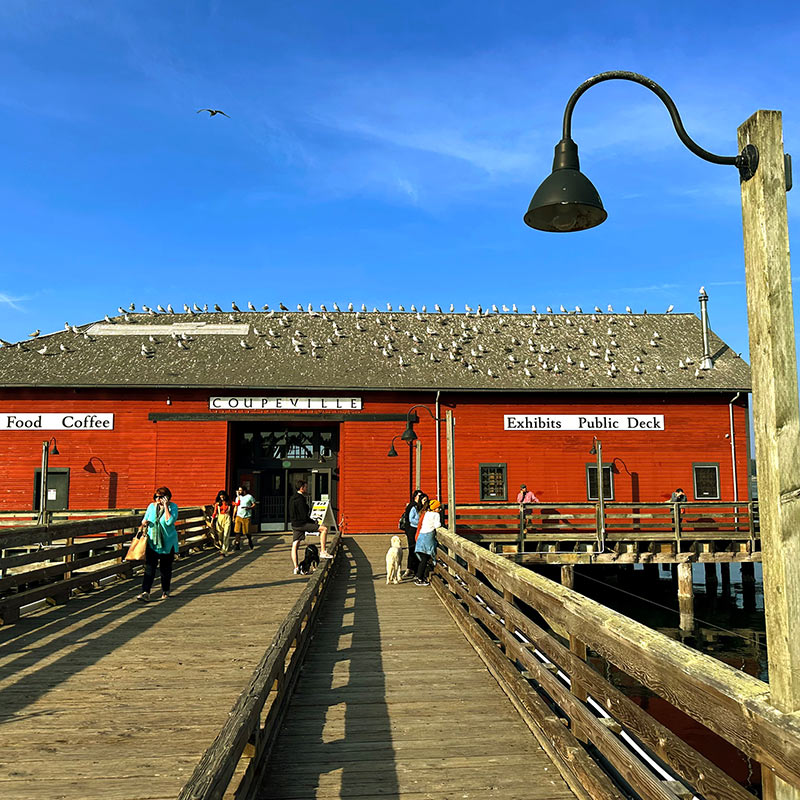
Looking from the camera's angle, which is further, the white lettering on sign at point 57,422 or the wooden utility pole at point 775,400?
the white lettering on sign at point 57,422

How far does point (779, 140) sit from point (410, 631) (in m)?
7.59

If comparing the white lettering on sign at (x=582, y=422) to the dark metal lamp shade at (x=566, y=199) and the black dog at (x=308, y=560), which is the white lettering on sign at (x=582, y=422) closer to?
the black dog at (x=308, y=560)

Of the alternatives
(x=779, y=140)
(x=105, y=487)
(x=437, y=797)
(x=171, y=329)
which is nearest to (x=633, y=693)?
(x=437, y=797)

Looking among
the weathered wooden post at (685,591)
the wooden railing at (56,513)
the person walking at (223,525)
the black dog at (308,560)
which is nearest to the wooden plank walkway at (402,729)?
the black dog at (308,560)

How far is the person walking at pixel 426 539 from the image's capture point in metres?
12.9

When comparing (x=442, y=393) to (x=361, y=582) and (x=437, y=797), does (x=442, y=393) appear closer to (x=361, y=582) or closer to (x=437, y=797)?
(x=361, y=582)

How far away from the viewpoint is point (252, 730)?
13.8 ft

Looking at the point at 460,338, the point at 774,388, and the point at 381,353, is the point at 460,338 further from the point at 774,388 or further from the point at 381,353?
the point at 774,388

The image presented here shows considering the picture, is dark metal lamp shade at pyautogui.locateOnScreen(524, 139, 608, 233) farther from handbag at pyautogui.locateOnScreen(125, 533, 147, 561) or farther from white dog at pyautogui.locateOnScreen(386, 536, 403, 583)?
white dog at pyautogui.locateOnScreen(386, 536, 403, 583)

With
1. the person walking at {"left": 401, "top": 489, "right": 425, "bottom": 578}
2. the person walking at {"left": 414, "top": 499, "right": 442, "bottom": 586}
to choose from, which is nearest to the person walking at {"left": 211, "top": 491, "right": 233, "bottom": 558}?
the person walking at {"left": 401, "top": 489, "right": 425, "bottom": 578}

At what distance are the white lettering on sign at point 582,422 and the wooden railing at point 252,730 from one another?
19904 mm

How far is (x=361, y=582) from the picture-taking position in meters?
13.8

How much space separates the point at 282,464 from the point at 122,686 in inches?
821

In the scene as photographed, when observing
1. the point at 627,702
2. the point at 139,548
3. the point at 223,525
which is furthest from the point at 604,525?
the point at 627,702
